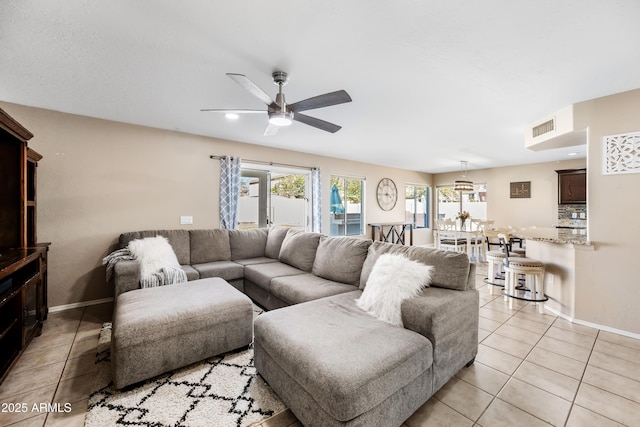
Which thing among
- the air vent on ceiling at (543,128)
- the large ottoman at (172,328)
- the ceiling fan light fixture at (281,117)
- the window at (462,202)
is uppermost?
the air vent on ceiling at (543,128)

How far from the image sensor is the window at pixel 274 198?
491cm

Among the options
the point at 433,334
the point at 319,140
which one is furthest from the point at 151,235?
the point at 433,334

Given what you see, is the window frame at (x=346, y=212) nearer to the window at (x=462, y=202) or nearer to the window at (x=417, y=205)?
the window at (x=417, y=205)

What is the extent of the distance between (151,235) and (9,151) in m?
1.57

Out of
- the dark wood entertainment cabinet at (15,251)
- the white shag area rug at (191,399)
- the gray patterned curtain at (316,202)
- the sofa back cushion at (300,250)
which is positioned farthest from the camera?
the gray patterned curtain at (316,202)

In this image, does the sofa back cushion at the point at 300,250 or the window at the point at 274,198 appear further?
the window at the point at 274,198

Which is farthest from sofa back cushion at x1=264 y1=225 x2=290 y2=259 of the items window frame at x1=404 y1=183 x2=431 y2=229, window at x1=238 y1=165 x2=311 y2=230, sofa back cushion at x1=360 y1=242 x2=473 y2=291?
window frame at x1=404 y1=183 x2=431 y2=229

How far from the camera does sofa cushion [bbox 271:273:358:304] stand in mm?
2425

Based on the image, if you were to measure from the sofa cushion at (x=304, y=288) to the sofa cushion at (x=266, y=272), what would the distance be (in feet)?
0.47

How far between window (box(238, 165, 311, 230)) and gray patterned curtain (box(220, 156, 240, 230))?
1.18 feet

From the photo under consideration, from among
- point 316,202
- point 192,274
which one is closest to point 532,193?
point 316,202

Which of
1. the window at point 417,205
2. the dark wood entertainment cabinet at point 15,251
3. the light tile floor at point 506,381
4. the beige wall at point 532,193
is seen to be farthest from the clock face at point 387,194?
the dark wood entertainment cabinet at point 15,251

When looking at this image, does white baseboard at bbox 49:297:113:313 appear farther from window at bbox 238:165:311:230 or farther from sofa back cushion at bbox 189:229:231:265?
window at bbox 238:165:311:230

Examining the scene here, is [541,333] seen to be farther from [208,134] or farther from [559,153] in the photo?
[208,134]
